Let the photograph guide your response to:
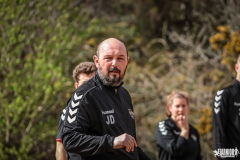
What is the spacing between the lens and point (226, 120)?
585 centimetres

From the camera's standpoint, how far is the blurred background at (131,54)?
8531 mm

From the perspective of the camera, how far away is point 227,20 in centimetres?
1191

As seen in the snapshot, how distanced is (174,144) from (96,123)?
2.62m

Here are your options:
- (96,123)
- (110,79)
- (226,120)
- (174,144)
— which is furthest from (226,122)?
(96,123)

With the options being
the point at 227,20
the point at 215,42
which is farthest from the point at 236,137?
the point at 227,20

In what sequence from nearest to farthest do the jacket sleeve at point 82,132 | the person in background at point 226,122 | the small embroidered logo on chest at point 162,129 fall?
the jacket sleeve at point 82,132 < the person in background at point 226,122 < the small embroidered logo on chest at point 162,129

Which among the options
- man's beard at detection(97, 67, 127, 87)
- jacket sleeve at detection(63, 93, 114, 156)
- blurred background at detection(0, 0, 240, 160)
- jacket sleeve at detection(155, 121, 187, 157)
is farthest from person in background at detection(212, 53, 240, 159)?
blurred background at detection(0, 0, 240, 160)

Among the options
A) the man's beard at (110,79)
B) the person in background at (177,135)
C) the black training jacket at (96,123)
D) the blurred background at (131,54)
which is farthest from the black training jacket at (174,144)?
the blurred background at (131,54)

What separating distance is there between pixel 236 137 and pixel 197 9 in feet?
26.5

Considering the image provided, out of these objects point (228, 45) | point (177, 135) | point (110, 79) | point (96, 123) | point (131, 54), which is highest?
point (131, 54)

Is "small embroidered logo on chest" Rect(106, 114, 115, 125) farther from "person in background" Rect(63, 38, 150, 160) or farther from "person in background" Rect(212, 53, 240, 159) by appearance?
"person in background" Rect(212, 53, 240, 159)

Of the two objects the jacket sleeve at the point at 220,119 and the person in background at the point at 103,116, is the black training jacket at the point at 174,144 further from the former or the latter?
the person in background at the point at 103,116

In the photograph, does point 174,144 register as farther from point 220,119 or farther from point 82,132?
point 82,132

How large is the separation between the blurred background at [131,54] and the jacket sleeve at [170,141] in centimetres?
285
